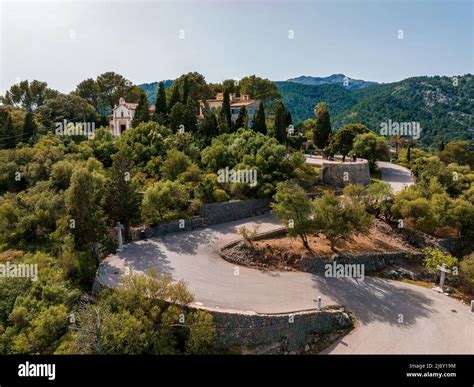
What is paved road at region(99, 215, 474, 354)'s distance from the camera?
44.8 feet

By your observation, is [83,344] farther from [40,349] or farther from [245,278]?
[245,278]

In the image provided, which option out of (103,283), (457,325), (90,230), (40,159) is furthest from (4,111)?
(457,325)

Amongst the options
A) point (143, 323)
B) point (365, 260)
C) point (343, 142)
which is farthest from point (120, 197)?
point (343, 142)

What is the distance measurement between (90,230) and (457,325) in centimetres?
1803

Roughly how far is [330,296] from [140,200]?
12.4 metres

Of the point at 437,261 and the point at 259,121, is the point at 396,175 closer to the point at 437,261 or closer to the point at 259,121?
the point at 259,121

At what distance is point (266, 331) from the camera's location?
530 inches

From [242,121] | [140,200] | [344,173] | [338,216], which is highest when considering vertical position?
[242,121]

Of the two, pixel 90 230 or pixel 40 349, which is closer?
pixel 40 349

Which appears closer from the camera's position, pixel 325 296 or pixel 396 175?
pixel 325 296

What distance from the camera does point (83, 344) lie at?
37.6ft

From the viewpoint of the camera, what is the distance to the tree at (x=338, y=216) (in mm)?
18297

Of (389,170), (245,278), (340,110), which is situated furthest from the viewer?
(340,110)

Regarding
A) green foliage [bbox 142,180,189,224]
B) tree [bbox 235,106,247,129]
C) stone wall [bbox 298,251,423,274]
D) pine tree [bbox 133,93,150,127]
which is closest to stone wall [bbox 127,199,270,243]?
green foliage [bbox 142,180,189,224]
